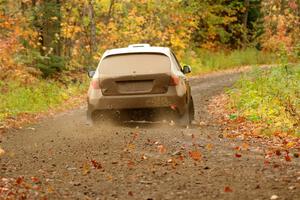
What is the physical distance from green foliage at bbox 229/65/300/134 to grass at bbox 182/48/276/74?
14290 mm

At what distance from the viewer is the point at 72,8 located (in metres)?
29.8

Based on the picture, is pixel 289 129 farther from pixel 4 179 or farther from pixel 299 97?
pixel 4 179

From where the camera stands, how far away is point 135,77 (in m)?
12.0

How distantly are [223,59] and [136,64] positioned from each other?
25.3 meters

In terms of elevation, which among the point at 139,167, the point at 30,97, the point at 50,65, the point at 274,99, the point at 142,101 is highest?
the point at 139,167

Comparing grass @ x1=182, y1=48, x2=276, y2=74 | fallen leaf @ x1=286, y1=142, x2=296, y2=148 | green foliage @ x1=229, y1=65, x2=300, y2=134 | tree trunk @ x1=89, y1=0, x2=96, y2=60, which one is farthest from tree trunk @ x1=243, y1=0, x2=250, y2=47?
fallen leaf @ x1=286, y1=142, x2=296, y2=148

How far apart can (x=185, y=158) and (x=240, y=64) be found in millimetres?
29931

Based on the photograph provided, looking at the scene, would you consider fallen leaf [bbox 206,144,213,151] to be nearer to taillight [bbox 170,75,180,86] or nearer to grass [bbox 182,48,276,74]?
taillight [bbox 170,75,180,86]

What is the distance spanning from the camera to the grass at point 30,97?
1709cm

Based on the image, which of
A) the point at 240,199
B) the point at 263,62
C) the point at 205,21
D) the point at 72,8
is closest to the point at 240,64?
the point at 263,62

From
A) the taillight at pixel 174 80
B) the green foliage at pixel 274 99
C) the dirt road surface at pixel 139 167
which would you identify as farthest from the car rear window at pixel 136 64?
the green foliage at pixel 274 99

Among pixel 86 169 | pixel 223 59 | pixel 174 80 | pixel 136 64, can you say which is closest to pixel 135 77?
pixel 136 64

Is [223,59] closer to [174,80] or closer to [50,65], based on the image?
[50,65]

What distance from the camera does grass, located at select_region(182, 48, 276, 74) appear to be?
34.4 meters
